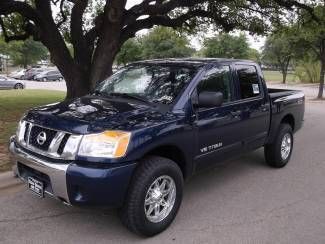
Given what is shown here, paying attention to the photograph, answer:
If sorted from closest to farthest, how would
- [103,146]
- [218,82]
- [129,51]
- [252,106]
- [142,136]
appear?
1. [103,146]
2. [142,136]
3. [218,82]
4. [252,106]
5. [129,51]

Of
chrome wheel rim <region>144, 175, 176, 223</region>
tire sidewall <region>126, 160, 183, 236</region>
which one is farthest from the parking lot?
chrome wheel rim <region>144, 175, 176, 223</region>

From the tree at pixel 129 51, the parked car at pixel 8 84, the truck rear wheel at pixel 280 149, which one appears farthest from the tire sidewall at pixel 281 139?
the parked car at pixel 8 84

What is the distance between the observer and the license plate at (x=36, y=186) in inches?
154

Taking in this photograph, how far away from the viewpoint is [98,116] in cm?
400

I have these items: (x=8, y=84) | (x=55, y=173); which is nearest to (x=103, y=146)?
(x=55, y=173)

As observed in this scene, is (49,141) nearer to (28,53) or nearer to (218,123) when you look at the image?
(218,123)

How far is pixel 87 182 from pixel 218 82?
7.55ft

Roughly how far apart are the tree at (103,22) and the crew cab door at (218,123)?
20.1ft

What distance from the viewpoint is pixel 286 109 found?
6.57 meters

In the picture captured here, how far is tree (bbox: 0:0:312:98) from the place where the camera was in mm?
10961

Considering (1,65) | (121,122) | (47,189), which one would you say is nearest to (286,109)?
(121,122)

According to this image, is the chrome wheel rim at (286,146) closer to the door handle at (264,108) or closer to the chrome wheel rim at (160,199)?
the door handle at (264,108)

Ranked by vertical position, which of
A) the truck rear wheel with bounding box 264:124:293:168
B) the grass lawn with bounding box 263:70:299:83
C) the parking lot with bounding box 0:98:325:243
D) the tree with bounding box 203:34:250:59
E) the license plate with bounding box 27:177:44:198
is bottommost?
the grass lawn with bounding box 263:70:299:83

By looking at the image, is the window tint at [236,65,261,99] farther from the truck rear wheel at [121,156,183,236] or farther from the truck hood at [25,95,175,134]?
the truck rear wheel at [121,156,183,236]
